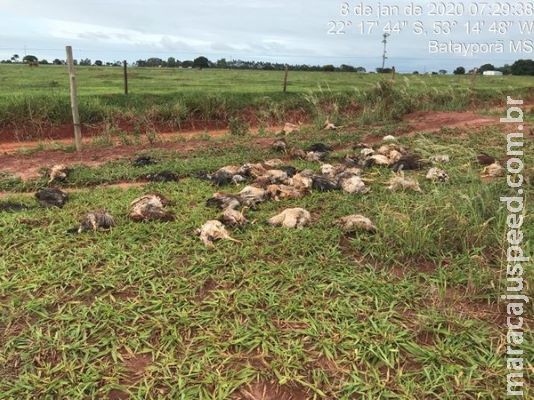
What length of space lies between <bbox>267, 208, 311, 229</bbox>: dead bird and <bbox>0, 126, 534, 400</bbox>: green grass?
10cm

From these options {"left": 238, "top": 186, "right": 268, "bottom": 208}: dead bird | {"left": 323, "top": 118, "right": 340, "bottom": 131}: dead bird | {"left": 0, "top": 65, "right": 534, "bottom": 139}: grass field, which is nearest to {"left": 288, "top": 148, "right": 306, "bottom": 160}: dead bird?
{"left": 238, "top": 186, "right": 268, "bottom": 208}: dead bird

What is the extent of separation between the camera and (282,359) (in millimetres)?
2459

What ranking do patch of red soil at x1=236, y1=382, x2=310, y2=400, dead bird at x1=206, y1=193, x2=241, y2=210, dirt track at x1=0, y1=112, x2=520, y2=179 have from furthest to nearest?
dirt track at x1=0, y1=112, x2=520, y2=179
dead bird at x1=206, y1=193, x2=241, y2=210
patch of red soil at x1=236, y1=382, x2=310, y2=400

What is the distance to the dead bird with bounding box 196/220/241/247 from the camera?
12.3 ft

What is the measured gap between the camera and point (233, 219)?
→ 4039 mm

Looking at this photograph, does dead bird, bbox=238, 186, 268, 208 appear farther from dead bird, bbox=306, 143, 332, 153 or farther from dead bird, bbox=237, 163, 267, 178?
dead bird, bbox=306, 143, 332, 153

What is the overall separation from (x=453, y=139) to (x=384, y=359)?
6.96 meters

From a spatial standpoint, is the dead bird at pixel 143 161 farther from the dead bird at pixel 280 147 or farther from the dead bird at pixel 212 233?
the dead bird at pixel 212 233

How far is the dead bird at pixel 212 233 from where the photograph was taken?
3754 mm

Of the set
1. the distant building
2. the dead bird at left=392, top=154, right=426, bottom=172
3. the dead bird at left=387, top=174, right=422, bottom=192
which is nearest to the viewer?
the dead bird at left=387, top=174, right=422, bottom=192

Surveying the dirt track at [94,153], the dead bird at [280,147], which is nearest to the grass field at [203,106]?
the dirt track at [94,153]

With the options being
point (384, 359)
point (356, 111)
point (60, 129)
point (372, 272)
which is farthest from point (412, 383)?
point (356, 111)

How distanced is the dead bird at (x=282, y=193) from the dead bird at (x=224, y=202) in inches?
17.3

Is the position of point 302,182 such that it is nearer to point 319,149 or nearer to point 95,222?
point 95,222
